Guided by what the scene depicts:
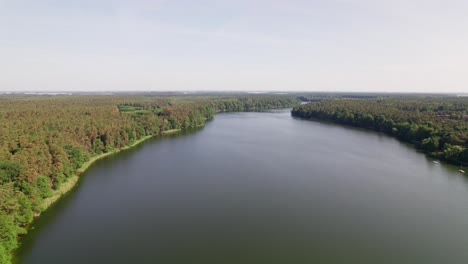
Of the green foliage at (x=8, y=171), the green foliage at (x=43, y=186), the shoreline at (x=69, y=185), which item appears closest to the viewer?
the green foliage at (x=8, y=171)

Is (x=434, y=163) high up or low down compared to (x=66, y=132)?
down

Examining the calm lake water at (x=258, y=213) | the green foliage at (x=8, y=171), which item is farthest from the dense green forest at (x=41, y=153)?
the calm lake water at (x=258, y=213)

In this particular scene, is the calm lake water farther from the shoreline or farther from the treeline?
the treeline

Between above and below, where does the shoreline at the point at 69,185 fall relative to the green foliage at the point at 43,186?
below

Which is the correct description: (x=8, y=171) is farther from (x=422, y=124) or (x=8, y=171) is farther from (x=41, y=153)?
(x=422, y=124)

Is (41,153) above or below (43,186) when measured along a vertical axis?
above

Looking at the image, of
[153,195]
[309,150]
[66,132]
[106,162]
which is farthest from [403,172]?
[66,132]

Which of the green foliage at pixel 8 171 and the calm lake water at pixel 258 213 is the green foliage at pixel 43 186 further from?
the green foliage at pixel 8 171

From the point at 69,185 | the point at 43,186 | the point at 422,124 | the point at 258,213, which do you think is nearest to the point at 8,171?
the point at 43,186

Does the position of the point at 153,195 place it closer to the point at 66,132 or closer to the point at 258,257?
the point at 258,257
